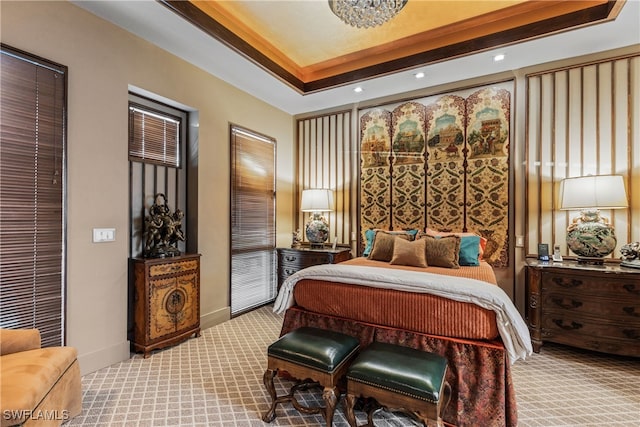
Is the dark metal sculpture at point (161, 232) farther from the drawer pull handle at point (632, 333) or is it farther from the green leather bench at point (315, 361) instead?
the drawer pull handle at point (632, 333)

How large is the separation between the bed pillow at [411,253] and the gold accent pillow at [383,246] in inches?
7.4

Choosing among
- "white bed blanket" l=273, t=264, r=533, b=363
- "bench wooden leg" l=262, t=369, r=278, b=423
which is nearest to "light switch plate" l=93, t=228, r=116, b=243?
"white bed blanket" l=273, t=264, r=533, b=363

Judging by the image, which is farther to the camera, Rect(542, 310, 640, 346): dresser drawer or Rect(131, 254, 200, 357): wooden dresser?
Rect(131, 254, 200, 357): wooden dresser

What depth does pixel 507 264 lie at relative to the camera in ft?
11.5

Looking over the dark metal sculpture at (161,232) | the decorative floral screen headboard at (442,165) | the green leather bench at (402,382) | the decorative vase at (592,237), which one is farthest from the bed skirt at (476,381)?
the dark metal sculpture at (161,232)

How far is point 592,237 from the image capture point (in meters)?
2.88

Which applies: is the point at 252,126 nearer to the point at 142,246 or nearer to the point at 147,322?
the point at 142,246

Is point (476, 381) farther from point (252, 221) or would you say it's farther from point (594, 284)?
point (252, 221)

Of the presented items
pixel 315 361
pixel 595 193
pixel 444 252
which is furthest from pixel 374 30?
pixel 315 361

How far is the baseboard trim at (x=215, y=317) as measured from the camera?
348 centimetres

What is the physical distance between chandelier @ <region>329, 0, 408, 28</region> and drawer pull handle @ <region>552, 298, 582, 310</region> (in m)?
3.04

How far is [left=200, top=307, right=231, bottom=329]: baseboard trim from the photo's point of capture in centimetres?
348

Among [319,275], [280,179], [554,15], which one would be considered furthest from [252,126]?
[554,15]

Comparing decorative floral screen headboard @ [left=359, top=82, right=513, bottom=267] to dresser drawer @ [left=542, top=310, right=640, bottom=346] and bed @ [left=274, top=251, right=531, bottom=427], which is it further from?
bed @ [left=274, top=251, right=531, bottom=427]
